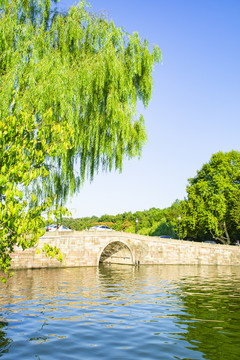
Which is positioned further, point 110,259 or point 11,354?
point 110,259

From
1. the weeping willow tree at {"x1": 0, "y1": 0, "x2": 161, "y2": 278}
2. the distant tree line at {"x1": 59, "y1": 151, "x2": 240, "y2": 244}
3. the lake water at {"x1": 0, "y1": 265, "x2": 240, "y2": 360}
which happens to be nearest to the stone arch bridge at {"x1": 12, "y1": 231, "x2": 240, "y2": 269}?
the distant tree line at {"x1": 59, "y1": 151, "x2": 240, "y2": 244}

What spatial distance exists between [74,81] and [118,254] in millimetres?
34468

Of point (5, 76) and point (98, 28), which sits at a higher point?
point (98, 28)

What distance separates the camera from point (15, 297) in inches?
586

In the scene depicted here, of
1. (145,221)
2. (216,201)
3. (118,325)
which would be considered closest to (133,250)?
(216,201)

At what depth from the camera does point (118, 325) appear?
9836mm

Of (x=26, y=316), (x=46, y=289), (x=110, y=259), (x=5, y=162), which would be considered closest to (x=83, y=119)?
(x=26, y=316)

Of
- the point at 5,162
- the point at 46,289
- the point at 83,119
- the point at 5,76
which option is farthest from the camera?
the point at 46,289

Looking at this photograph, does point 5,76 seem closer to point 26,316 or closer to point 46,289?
point 26,316

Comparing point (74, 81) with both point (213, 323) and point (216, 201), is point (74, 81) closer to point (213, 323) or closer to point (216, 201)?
point (213, 323)

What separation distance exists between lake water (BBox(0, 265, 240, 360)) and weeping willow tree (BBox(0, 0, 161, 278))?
266 centimetres

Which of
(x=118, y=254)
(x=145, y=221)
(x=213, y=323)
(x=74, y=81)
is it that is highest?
(x=145, y=221)

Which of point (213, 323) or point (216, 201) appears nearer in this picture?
point (213, 323)

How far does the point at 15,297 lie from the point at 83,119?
7.65 meters
